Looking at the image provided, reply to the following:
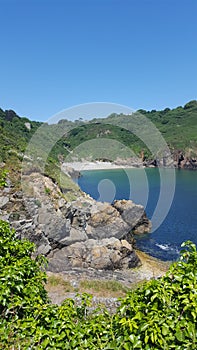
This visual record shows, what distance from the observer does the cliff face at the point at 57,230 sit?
64.0 ft

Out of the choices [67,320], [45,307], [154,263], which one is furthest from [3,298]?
[154,263]

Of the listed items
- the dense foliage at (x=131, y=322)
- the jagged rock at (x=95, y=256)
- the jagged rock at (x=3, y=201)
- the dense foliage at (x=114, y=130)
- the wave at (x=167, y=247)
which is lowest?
the wave at (x=167, y=247)

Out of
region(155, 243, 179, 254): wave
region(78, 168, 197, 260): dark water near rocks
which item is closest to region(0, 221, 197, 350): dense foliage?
region(78, 168, 197, 260): dark water near rocks

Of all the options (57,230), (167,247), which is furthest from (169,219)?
(57,230)

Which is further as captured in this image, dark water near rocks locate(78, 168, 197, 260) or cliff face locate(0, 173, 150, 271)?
dark water near rocks locate(78, 168, 197, 260)

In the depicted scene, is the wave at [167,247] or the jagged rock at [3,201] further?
the wave at [167,247]

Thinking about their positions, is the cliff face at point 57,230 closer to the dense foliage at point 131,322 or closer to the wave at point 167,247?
the wave at point 167,247

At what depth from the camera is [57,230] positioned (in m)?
21.8

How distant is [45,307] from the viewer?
14.1 ft

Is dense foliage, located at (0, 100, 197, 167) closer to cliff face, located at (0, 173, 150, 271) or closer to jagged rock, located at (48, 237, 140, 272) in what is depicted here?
cliff face, located at (0, 173, 150, 271)

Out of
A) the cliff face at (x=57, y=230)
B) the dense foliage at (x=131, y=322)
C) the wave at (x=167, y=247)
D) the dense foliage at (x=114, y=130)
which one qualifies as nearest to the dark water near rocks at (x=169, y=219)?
the wave at (x=167, y=247)

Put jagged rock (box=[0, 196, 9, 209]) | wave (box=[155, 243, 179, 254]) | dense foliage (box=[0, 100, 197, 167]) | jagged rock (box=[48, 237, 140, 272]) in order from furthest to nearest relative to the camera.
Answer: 1. dense foliage (box=[0, 100, 197, 167])
2. wave (box=[155, 243, 179, 254])
3. jagged rock (box=[0, 196, 9, 209])
4. jagged rock (box=[48, 237, 140, 272])

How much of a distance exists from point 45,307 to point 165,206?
47928 millimetres

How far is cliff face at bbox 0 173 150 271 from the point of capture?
19500 mm
